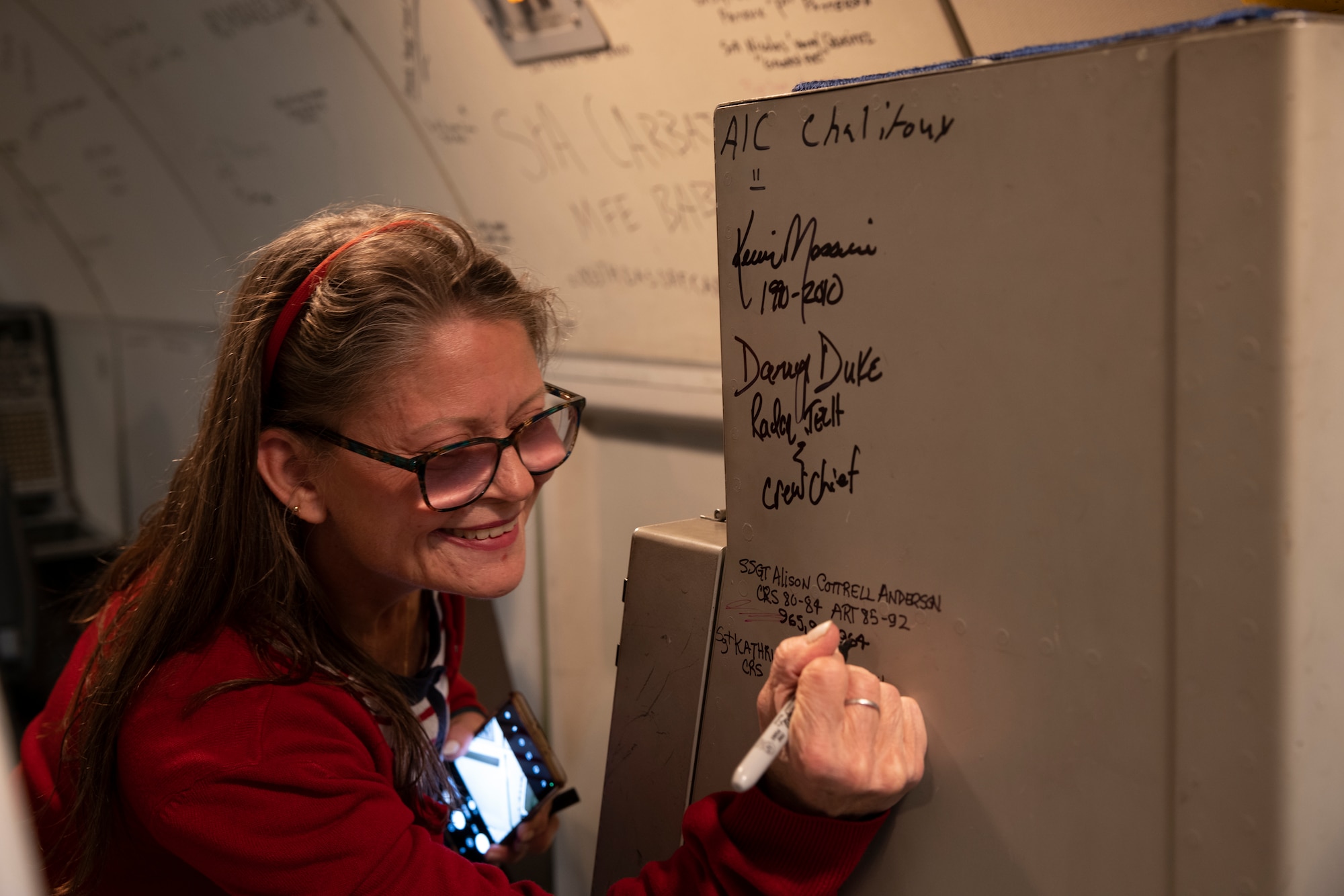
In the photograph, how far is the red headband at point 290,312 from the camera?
0.92 meters

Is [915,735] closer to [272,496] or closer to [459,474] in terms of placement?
[459,474]

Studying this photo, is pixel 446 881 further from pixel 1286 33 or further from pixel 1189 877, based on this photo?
pixel 1286 33

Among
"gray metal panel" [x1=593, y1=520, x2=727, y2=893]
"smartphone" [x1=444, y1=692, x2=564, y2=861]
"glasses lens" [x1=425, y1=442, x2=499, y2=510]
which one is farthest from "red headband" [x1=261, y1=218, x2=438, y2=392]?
"smartphone" [x1=444, y1=692, x2=564, y2=861]

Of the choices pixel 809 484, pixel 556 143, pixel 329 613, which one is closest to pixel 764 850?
pixel 809 484

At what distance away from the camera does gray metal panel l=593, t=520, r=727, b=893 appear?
0.87 metres

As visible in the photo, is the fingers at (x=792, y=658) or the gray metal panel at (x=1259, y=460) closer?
the gray metal panel at (x=1259, y=460)

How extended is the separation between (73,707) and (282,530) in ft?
0.86

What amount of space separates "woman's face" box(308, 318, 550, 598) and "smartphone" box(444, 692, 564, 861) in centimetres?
31

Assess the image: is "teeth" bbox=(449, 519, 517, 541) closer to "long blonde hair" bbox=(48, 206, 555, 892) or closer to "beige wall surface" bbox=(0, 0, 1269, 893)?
"long blonde hair" bbox=(48, 206, 555, 892)

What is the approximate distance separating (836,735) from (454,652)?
27.7 inches

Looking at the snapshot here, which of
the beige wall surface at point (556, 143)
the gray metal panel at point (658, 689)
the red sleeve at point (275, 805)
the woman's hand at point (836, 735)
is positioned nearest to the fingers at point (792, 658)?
the woman's hand at point (836, 735)

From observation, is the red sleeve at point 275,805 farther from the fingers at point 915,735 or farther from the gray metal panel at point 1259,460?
the gray metal panel at point 1259,460

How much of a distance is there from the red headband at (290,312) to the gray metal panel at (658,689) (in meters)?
0.35

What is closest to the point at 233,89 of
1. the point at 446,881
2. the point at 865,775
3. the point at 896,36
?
the point at 896,36
